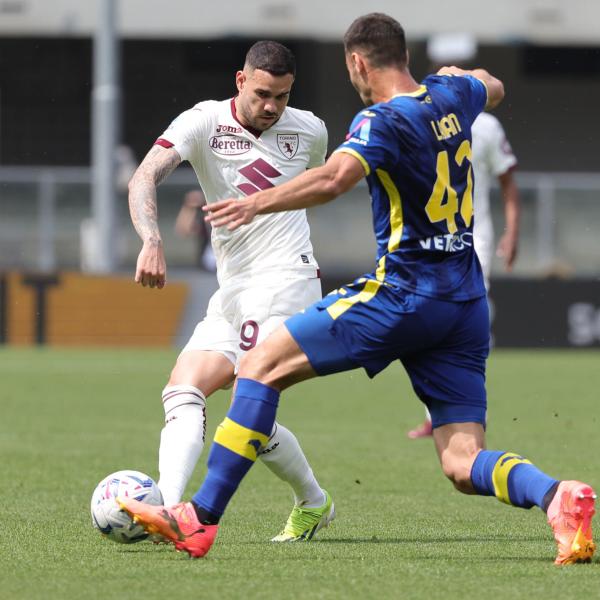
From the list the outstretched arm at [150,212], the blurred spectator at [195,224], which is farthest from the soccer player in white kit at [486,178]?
the blurred spectator at [195,224]

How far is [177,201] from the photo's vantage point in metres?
22.0

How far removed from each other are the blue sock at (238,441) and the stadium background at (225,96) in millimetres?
14932

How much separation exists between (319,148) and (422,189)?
5.32 ft

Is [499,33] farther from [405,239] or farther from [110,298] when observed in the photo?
[405,239]

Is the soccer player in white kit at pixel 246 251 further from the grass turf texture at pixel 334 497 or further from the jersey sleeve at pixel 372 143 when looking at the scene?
the jersey sleeve at pixel 372 143

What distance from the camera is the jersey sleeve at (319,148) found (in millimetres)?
7086

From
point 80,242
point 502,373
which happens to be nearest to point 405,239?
point 502,373

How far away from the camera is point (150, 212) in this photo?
6262 mm

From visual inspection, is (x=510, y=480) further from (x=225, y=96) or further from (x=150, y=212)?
(x=225, y=96)

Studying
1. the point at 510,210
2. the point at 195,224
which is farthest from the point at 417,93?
the point at 195,224

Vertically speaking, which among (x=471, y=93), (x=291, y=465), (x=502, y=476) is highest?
(x=471, y=93)

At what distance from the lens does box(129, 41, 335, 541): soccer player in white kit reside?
21.0ft

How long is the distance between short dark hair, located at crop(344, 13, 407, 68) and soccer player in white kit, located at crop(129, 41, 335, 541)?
103cm

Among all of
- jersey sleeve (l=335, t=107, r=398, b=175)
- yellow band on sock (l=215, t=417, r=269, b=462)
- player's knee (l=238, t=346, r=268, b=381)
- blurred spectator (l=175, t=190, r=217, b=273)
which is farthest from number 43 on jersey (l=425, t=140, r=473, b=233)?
blurred spectator (l=175, t=190, r=217, b=273)
